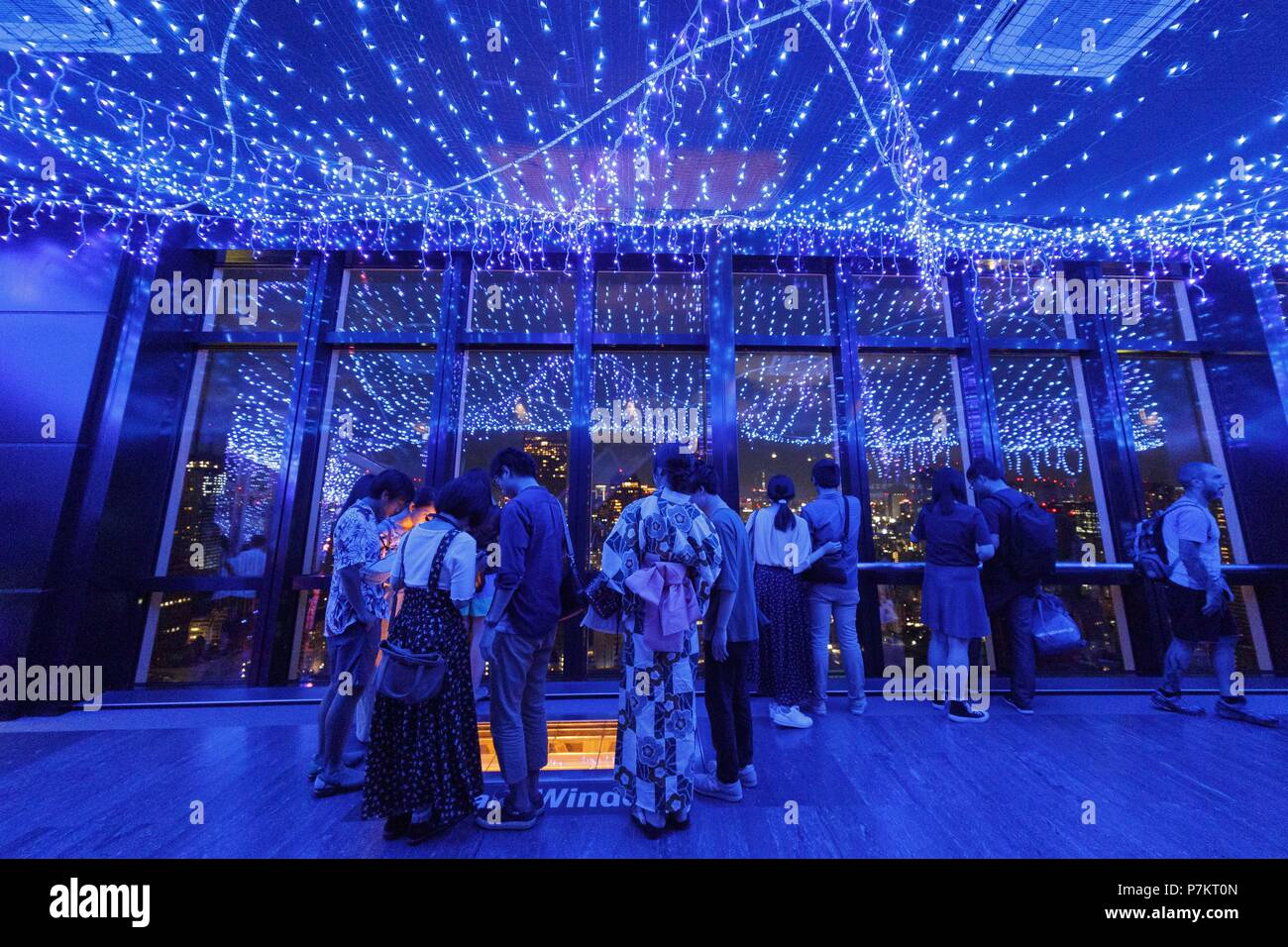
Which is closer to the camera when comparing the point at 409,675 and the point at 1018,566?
the point at 409,675

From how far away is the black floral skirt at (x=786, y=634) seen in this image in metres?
2.83

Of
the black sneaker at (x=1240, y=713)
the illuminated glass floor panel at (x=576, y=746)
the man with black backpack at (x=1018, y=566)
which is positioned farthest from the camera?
the man with black backpack at (x=1018, y=566)

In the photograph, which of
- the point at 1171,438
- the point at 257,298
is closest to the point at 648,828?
the point at 257,298

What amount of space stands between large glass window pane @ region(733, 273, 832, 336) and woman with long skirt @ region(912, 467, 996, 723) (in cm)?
188

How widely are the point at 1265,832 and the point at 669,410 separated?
3662 mm

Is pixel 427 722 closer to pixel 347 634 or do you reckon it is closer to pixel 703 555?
pixel 347 634

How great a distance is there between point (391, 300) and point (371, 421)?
1158 millimetres

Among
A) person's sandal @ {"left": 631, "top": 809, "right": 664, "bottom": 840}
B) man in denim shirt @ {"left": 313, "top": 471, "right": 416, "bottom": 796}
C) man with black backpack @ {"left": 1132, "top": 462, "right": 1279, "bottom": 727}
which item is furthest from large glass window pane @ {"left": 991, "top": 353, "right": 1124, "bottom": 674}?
man in denim shirt @ {"left": 313, "top": 471, "right": 416, "bottom": 796}

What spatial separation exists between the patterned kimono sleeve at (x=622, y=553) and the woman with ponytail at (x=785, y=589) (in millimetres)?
1239

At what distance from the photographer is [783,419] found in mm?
3855

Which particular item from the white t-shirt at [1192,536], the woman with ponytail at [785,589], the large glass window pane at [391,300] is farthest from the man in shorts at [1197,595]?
the large glass window pane at [391,300]

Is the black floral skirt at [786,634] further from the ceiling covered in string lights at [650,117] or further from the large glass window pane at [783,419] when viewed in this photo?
the ceiling covered in string lights at [650,117]

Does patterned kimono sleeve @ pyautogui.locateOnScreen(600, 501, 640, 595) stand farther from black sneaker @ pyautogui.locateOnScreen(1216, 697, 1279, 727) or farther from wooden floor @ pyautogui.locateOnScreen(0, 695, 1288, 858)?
black sneaker @ pyautogui.locateOnScreen(1216, 697, 1279, 727)
